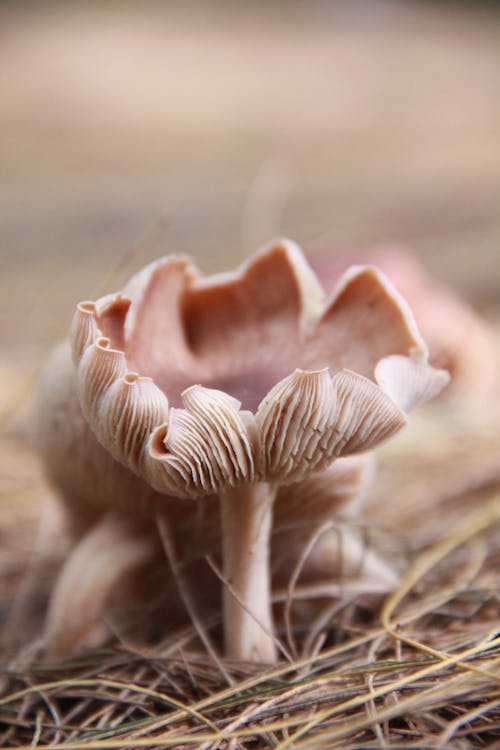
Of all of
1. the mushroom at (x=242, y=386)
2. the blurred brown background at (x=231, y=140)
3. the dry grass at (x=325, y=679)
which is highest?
the blurred brown background at (x=231, y=140)

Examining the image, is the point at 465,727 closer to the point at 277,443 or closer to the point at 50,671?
the point at 277,443

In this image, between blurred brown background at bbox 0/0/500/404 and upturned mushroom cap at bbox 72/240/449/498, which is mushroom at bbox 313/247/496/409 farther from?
upturned mushroom cap at bbox 72/240/449/498

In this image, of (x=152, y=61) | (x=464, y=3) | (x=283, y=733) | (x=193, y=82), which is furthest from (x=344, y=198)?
(x=464, y=3)

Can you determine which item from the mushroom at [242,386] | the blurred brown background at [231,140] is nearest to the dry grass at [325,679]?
the mushroom at [242,386]

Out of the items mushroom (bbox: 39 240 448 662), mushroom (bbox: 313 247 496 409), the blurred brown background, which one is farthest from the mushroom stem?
the blurred brown background

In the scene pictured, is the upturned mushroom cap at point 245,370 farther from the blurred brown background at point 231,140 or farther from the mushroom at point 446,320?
the blurred brown background at point 231,140

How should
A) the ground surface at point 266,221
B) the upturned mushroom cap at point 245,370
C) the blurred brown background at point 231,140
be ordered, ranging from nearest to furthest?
1. the upturned mushroom cap at point 245,370
2. the ground surface at point 266,221
3. the blurred brown background at point 231,140

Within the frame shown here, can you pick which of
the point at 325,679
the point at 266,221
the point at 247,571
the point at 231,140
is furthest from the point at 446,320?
the point at 231,140
